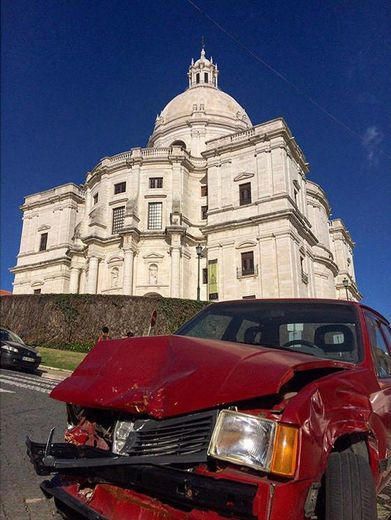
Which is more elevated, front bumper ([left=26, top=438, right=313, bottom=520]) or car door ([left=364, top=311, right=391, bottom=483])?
car door ([left=364, top=311, right=391, bottom=483])

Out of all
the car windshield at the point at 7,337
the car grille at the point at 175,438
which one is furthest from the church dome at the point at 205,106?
the car grille at the point at 175,438

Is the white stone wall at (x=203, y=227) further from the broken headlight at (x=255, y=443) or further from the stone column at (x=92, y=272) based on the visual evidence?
the broken headlight at (x=255, y=443)

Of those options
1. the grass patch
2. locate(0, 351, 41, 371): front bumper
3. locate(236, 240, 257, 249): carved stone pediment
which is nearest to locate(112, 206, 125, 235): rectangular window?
locate(236, 240, 257, 249): carved stone pediment

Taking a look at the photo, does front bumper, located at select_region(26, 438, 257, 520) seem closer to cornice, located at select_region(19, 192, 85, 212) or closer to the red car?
the red car

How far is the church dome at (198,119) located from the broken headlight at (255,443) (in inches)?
1621

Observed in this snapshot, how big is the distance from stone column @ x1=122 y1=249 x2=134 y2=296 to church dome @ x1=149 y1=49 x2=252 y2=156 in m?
14.9

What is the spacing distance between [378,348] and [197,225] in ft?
111

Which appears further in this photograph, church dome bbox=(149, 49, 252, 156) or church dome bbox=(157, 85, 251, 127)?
church dome bbox=(157, 85, 251, 127)

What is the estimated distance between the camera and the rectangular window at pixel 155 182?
120 feet

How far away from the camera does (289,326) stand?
3193 millimetres

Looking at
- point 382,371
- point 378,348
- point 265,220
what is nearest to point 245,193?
point 265,220

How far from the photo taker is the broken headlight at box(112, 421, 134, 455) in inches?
76.9

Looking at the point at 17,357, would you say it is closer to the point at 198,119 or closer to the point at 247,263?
the point at 247,263

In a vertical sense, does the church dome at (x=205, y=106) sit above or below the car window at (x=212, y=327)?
above
